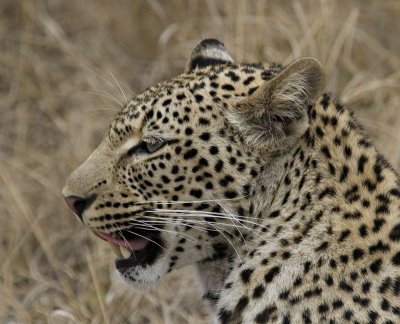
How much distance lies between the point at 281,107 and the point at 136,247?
1062 mm

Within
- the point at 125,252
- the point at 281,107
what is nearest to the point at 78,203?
the point at 125,252

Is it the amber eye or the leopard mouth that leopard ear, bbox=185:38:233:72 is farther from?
the leopard mouth

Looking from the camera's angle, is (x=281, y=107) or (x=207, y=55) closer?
(x=281, y=107)

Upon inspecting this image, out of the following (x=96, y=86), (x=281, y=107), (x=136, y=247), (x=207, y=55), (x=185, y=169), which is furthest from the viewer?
(x=96, y=86)

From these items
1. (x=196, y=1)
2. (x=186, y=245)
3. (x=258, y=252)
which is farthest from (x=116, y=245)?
(x=196, y=1)

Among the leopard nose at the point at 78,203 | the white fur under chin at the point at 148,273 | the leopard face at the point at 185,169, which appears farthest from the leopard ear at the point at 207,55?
the white fur under chin at the point at 148,273

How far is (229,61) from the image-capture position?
19.2 ft

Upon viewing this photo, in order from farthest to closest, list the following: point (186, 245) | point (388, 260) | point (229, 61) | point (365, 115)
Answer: point (365, 115)
point (229, 61)
point (186, 245)
point (388, 260)

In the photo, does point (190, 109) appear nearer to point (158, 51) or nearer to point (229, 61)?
point (229, 61)

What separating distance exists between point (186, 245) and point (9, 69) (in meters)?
6.24

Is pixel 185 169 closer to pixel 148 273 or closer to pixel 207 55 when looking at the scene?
pixel 148 273

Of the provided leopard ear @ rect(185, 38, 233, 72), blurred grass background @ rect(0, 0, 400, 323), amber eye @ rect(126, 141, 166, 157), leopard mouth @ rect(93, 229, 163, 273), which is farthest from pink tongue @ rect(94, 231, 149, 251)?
blurred grass background @ rect(0, 0, 400, 323)

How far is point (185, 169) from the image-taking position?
Answer: 16.2ft

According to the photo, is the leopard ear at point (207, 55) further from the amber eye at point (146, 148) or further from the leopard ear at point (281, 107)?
the leopard ear at point (281, 107)
